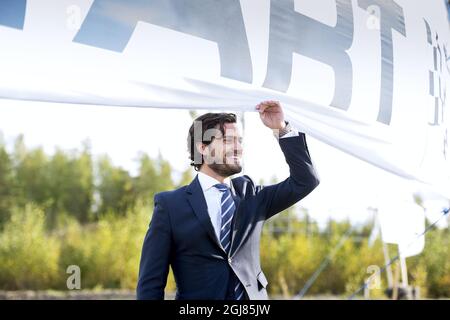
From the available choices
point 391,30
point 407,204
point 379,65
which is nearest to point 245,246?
point 379,65

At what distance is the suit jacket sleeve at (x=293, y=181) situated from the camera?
7.17ft

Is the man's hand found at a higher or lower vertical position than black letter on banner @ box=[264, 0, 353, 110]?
lower

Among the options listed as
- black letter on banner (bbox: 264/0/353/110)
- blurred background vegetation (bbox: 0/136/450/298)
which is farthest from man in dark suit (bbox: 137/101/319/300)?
blurred background vegetation (bbox: 0/136/450/298)

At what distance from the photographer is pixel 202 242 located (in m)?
2.11

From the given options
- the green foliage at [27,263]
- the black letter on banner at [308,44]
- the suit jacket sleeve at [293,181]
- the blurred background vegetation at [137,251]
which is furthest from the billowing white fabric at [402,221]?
the green foliage at [27,263]

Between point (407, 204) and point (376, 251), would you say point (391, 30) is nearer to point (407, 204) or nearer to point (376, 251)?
point (407, 204)

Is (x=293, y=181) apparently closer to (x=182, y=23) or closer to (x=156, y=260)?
(x=156, y=260)

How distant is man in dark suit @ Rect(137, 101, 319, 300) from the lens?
6.86 feet

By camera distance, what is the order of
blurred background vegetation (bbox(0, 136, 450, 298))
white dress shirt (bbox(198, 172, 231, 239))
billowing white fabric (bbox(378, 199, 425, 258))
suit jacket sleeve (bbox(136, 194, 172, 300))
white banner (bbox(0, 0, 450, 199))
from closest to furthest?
suit jacket sleeve (bbox(136, 194, 172, 300))
white dress shirt (bbox(198, 172, 231, 239))
white banner (bbox(0, 0, 450, 199))
billowing white fabric (bbox(378, 199, 425, 258))
blurred background vegetation (bbox(0, 136, 450, 298))

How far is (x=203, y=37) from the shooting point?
2654 millimetres

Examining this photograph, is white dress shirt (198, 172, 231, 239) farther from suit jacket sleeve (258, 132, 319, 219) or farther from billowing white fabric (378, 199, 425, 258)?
billowing white fabric (378, 199, 425, 258)

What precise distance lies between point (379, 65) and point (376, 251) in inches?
250

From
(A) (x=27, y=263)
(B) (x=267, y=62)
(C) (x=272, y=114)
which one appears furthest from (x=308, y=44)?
(A) (x=27, y=263)

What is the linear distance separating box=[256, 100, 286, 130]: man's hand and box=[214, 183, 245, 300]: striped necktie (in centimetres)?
24
